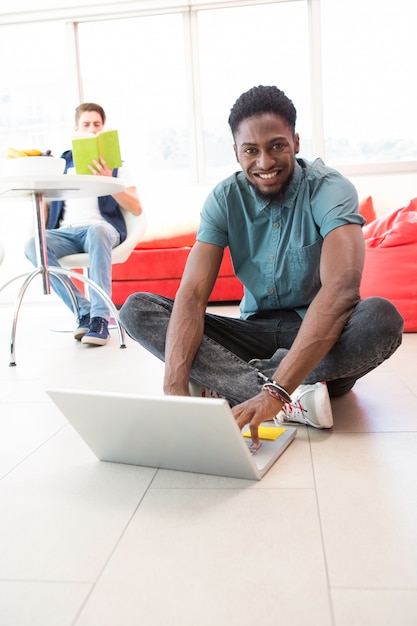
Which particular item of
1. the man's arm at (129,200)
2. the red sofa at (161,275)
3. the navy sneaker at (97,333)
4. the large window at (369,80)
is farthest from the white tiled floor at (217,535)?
the large window at (369,80)

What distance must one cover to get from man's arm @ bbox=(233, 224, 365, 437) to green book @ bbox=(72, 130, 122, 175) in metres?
1.57

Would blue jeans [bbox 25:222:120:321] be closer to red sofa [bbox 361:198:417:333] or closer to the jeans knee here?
the jeans knee

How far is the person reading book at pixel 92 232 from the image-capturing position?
3121mm

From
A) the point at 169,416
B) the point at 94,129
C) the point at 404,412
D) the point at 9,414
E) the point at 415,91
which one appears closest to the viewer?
the point at 169,416

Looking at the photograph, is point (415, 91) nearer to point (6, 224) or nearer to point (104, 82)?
point (104, 82)

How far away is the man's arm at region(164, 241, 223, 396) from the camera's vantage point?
1621 mm

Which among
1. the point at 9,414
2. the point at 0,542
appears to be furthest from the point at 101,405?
the point at 9,414

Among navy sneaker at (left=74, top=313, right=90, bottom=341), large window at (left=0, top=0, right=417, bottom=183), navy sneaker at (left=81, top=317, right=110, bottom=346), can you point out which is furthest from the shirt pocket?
large window at (left=0, top=0, right=417, bottom=183)

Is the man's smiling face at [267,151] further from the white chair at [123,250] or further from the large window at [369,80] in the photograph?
the large window at [369,80]

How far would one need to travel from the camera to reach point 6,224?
5.50m

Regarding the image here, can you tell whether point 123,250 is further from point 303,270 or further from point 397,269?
point 303,270

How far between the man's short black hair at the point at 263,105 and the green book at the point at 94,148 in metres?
1.25

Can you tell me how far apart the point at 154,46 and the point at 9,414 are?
170 inches

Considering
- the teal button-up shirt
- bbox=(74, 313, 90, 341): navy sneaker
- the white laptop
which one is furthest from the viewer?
bbox=(74, 313, 90, 341): navy sneaker
